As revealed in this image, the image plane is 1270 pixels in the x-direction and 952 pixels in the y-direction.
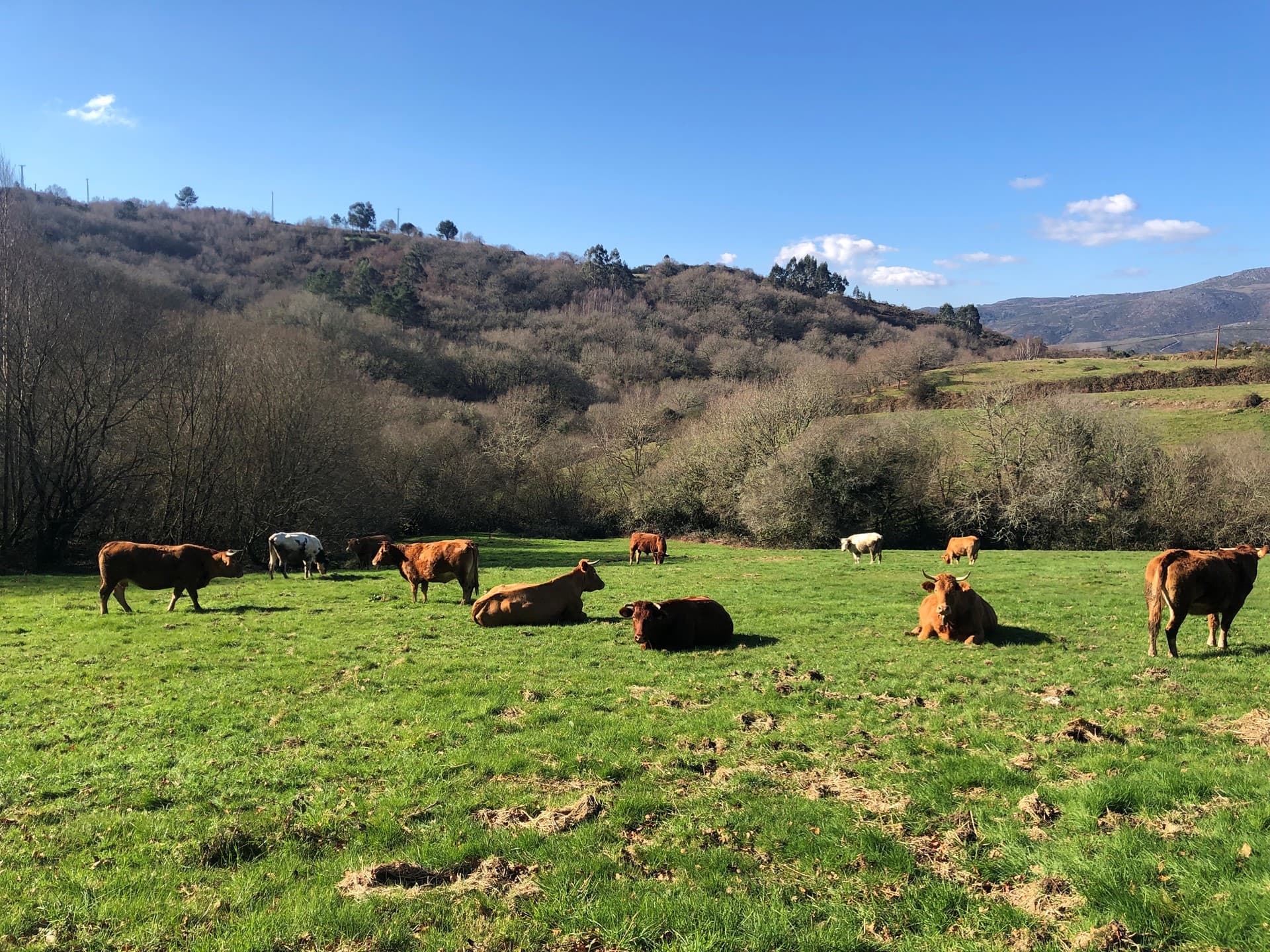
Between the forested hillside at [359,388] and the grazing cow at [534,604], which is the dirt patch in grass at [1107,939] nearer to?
the grazing cow at [534,604]

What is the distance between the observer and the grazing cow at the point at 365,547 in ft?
82.2

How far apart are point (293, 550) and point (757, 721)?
19814 mm

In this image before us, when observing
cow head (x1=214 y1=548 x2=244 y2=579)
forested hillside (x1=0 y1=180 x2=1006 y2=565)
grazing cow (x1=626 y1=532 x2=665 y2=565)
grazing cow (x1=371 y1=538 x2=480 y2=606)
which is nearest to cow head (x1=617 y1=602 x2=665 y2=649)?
grazing cow (x1=371 y1=538 x2=480 y2=606)

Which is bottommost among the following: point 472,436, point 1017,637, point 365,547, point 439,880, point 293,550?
point 1017,637

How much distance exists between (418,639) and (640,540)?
60.8ft

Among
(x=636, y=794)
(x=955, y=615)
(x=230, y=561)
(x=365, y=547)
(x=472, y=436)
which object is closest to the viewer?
(x=636, y=794)

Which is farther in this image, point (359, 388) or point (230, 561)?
point (359, 388)

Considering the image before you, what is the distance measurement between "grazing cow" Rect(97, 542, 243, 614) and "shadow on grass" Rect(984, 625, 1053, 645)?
16.1 meters

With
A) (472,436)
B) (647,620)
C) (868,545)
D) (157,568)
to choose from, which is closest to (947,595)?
(647,620)

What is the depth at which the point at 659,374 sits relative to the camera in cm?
8812

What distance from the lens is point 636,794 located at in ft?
19.7

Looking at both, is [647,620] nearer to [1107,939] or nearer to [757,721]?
[757,721]

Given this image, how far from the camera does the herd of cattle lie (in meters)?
10.4

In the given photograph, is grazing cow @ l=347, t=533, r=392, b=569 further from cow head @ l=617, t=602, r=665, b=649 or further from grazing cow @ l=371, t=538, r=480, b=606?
cow head @ l=617, t=602, r=665, b=649
